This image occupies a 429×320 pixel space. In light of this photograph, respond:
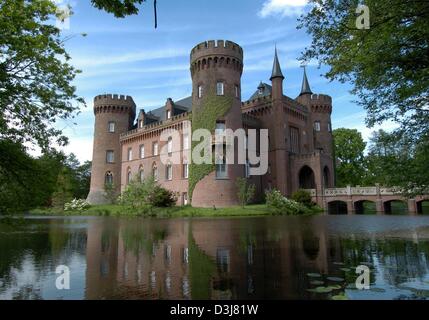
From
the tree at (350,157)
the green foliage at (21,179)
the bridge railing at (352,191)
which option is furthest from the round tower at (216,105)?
the tree at (350,157)

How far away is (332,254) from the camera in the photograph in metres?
8.84

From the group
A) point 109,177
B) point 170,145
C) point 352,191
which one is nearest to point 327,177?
point 352,191

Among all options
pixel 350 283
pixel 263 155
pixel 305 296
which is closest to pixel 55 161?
pixel 305 296

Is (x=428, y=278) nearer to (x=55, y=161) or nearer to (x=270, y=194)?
(x=55, y=161)

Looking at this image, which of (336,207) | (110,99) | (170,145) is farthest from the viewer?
(110,99)

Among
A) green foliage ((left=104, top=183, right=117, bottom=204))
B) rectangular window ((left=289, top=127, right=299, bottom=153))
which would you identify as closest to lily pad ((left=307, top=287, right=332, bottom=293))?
rectangular window ((left=289, top=127, right=299, bottom=153))

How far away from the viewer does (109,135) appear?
4884 centimetres

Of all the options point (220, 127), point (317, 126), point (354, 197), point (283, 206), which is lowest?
point (283, 206)

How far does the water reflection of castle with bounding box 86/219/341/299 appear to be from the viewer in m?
5.55

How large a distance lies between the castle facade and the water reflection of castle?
67.0ft

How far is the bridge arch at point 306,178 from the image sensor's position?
3959 cm

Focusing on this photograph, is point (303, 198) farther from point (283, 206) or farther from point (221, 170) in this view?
point (221, 170)

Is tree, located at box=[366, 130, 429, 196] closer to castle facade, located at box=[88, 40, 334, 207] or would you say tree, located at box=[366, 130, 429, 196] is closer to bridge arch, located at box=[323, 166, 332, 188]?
castle facade, located at box=[88, 40, 334, 207]

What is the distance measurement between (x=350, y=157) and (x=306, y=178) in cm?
1622
